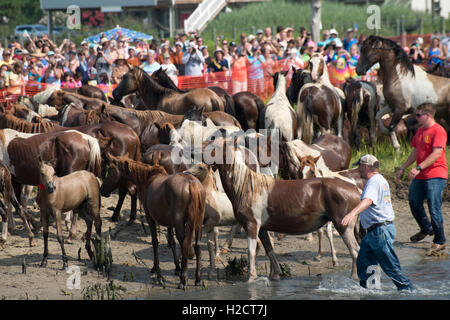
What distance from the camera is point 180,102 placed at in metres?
17.3

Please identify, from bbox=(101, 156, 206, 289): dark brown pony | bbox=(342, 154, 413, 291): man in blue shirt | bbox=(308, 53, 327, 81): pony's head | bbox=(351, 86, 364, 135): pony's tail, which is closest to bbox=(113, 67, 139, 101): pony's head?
bbox=(308, 53, 327, 81): pony's head

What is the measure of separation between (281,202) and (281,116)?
19.1ft

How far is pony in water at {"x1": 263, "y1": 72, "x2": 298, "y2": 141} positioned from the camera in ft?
52.6

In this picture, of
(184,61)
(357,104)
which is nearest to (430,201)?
(357,104)

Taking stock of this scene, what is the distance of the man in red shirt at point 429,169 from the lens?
11.8 meters

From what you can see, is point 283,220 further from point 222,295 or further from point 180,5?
point 180,5

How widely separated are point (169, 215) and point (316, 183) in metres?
2.05

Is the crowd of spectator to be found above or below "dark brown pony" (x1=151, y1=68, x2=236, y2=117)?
above

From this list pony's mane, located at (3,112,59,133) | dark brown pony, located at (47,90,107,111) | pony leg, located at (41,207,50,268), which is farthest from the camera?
dark brown pony, located at (47,90,107,111)

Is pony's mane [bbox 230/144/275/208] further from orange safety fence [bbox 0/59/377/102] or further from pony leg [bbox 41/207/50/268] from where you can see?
orange safety fence [bbox 0/59/377/102]

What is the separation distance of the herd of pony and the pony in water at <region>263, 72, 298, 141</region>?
3 cm

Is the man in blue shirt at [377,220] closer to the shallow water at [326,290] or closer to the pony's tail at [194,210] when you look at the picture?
the shallow water at [326,290]
